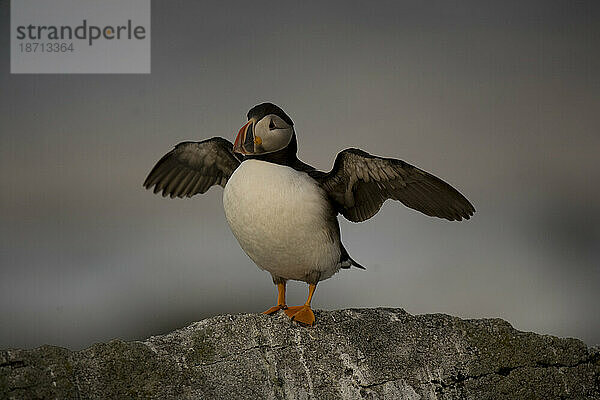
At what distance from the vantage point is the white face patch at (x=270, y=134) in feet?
8.00

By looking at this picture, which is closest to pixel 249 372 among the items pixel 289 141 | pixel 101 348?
pixel 101 348

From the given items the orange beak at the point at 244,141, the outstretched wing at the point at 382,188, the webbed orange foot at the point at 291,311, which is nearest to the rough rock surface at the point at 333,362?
the webbed orange foot at the point at 291,311

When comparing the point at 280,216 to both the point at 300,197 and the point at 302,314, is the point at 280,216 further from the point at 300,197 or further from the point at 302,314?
the point at 302,314

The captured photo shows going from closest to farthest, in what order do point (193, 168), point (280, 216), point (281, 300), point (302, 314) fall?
point (280, 216) < point (302, 314) < point (281, 300) < point (193, 168)

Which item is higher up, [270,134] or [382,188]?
[270,134]

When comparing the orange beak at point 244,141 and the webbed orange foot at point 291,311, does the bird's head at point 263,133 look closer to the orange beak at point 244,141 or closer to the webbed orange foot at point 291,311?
the orange beak at point 244,141

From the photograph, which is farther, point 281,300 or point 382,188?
point 281,300

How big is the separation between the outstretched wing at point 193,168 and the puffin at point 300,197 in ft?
1.02

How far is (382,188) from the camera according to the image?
2.57 meters

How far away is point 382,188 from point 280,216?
438 mm

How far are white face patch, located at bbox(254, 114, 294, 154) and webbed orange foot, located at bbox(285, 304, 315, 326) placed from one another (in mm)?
602

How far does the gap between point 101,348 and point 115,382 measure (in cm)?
12

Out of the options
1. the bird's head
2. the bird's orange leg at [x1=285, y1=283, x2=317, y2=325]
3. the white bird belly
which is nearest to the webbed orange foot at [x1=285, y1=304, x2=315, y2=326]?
the bird's orange leg at [x1=285, y1=283, x2=317, y2=325]

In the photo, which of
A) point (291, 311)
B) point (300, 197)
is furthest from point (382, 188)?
point (291, 311)
